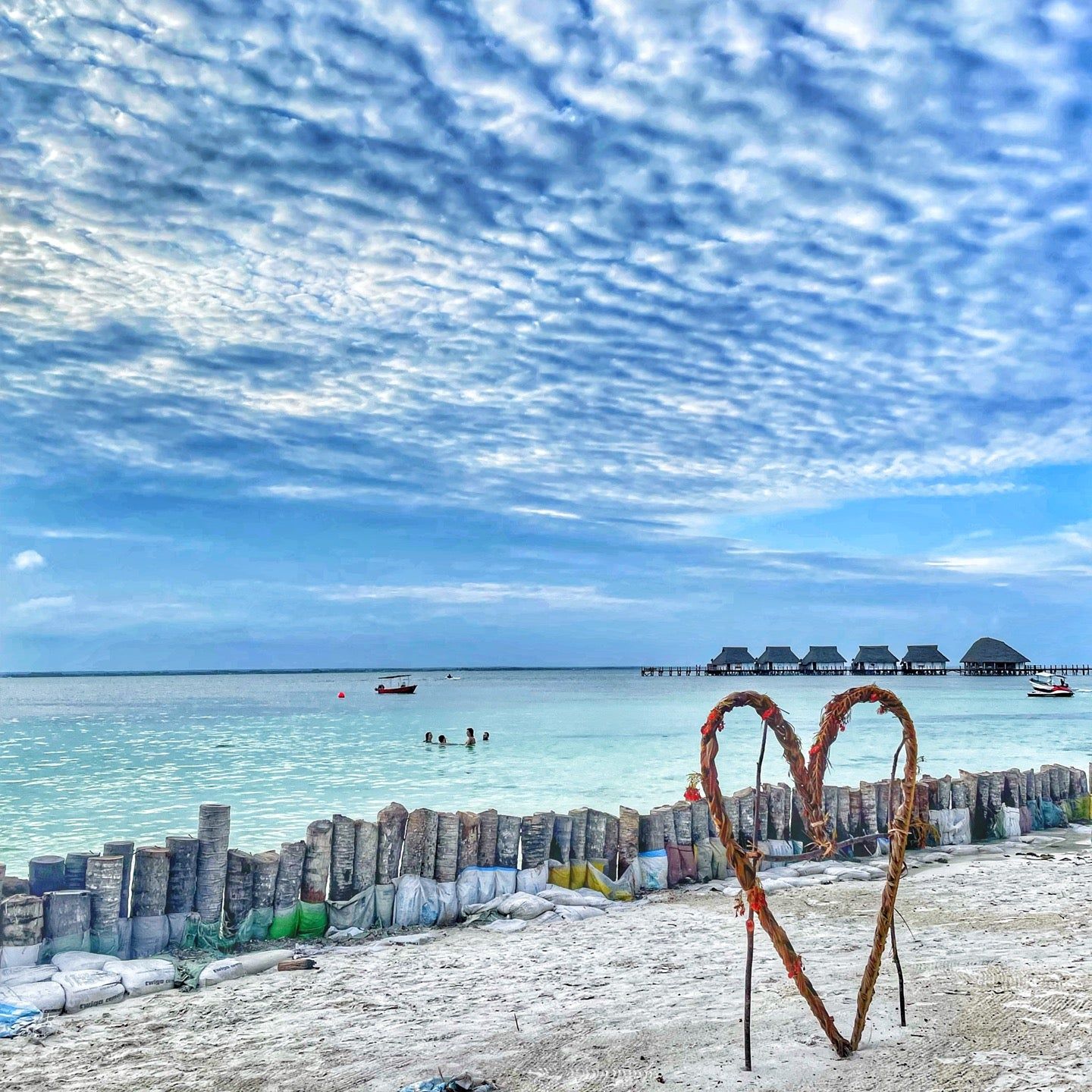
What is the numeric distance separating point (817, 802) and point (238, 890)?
574 centimetres

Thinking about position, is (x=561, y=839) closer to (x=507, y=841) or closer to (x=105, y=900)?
(x=507, y=841)

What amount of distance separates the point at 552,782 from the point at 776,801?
1361cm

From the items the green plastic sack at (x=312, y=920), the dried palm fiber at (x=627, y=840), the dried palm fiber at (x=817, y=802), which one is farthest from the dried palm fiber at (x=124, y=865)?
the dried palm fiber at (x=817, y=802)

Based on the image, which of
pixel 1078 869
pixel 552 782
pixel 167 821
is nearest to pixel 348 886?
pixel 1078 869

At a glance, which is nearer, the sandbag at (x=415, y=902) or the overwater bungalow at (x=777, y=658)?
the sandbag at (x=415, y=902)

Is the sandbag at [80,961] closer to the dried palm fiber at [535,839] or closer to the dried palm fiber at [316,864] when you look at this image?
the dried palm fiber at [316,864]

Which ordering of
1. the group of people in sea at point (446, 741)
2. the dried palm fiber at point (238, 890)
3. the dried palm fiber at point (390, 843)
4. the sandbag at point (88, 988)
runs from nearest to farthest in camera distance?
the sandbag at point (88, 988) < the dried palm fiber at point (238, 890) < the dried palm fiber at point (390, 843) < the group of people in sea at point (446, 741)

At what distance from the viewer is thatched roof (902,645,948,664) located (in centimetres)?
13738

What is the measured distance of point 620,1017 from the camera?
634cm

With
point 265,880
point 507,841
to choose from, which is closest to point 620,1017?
point 507,841

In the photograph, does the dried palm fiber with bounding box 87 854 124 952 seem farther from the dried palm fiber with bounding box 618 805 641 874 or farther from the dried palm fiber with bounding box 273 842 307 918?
the dried palm fiber with bounding box 618 805 641 874

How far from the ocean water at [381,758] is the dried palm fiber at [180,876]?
618 cm

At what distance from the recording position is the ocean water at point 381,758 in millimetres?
20312

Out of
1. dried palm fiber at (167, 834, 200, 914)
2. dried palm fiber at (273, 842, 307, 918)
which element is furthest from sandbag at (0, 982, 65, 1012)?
dried palm fiber at (273, 842, 307, 918)
